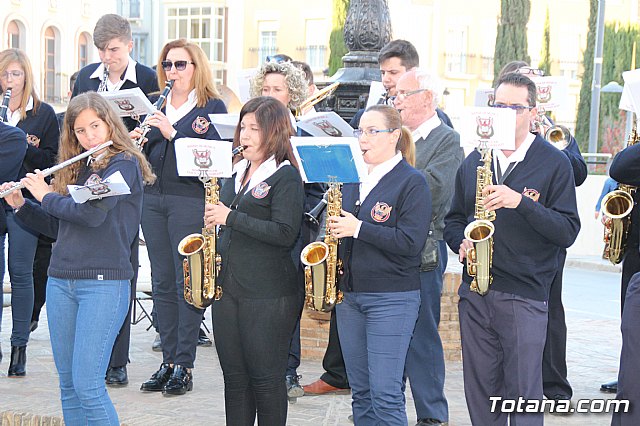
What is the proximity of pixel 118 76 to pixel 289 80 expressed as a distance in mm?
1329

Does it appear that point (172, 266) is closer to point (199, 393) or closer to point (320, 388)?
point (199, 393)

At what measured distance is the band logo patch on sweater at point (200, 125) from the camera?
21.0 ft

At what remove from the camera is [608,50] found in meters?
31.9

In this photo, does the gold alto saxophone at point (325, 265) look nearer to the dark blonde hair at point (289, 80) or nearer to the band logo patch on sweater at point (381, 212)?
the band logo patch on sweater at point (381, 212)

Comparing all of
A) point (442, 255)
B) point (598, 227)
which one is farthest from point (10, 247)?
point (598, 227)

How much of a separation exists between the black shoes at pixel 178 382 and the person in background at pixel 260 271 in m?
1.43

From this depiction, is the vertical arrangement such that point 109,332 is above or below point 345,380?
above

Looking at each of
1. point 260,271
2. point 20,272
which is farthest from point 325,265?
point 20,272

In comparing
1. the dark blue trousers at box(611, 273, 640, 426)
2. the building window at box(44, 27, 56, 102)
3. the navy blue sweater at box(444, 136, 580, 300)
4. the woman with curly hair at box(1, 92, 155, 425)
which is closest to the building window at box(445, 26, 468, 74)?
the building window at box(44, 27, 56, 102)

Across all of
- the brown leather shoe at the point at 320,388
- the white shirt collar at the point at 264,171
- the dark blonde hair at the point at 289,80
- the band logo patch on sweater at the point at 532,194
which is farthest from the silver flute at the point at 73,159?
the brown leather shoe at the point at 320,388

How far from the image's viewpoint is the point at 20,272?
698 centimetres

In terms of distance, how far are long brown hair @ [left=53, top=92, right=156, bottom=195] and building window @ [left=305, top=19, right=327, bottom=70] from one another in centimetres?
3616

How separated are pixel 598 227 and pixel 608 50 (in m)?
14.9

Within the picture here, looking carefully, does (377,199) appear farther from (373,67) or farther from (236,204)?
(373,67)
